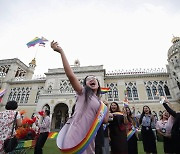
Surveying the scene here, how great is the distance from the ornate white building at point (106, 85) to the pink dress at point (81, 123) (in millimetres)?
15662

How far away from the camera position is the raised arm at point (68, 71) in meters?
Result: 1.43

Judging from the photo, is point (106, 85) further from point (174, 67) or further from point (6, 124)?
point (6, 124)

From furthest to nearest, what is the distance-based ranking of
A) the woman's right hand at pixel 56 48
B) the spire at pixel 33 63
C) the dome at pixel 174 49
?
the spire at pixel 33 63
the dome at pixel 174 49
the woman's right hand at pixel 56 48

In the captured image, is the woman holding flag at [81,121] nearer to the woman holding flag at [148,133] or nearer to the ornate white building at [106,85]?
the woman holding flag at [148,133]

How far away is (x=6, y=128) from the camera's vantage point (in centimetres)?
255

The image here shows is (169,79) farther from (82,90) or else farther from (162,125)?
(82,90)

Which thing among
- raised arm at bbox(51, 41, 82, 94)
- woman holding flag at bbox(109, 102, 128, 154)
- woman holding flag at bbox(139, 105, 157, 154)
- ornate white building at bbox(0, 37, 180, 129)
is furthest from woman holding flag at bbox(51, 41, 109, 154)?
ornate white building at bbox(0, 37, 180, 129)

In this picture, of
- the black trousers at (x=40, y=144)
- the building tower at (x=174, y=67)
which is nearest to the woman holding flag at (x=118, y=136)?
the black trousers at (x=40, y=144)

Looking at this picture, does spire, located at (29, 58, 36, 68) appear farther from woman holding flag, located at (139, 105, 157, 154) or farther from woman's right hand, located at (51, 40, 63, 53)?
woman's right hand, located at (51, 40, 63, 53)

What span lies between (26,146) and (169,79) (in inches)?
808

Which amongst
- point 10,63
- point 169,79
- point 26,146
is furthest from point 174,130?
point 10,63

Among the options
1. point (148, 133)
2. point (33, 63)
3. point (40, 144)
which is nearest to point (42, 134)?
point (40, 144)

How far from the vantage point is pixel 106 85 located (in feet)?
66.7

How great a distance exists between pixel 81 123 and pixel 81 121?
2cm
